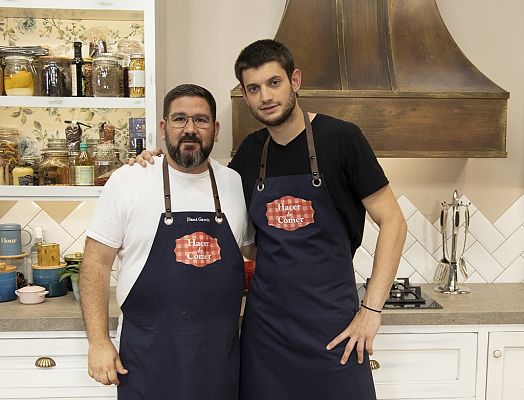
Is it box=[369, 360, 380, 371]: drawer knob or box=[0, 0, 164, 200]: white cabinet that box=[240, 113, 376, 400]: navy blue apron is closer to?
box=[369, 360, 380, 371]: drawer knob

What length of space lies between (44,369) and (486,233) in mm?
1956

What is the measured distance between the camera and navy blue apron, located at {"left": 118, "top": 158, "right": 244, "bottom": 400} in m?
1.83

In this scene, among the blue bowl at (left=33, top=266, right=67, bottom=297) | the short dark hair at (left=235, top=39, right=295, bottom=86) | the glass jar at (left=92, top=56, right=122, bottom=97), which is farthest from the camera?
the blue bowl at (left=33, top=266, right=67, bottom=297)

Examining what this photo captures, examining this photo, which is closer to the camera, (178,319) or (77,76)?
(178,319)

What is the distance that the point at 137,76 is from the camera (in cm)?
239

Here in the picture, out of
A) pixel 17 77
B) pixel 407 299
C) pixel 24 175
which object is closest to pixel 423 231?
pixel 407 299

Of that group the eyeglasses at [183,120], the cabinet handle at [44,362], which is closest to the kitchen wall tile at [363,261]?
the eyeglasses at [183,120]

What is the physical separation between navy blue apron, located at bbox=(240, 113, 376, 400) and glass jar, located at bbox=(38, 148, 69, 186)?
0.93m

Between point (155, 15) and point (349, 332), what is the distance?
A: 1.36 metres

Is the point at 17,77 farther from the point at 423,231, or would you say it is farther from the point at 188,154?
the point at 423,231

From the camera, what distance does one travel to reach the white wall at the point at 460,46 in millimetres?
2748

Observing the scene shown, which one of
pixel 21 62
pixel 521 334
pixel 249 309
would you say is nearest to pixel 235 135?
pixel 249 309

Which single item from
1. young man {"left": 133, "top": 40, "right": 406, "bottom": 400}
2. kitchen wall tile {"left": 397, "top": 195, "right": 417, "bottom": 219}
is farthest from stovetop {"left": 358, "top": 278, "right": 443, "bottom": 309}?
young man {"left": 133, "top": 40, "right": 406, "bottom": 400}

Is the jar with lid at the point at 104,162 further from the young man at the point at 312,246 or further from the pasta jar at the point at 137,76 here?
the young man at the point at 312,246
